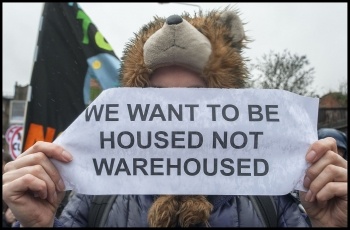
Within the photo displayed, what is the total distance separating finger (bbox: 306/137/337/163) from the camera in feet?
4.45

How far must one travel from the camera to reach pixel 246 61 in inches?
65.9

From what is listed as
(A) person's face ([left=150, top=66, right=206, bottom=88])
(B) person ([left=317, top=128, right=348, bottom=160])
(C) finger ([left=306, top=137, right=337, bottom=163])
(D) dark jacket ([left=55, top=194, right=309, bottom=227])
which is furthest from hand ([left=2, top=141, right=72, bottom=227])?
(B) person ([left=317, top=128, right=348, bottom=160])

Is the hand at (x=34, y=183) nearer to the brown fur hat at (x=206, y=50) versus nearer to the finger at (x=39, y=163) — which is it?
the finger at (x=39, y=163)

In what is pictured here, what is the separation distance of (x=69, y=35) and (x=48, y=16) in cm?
25

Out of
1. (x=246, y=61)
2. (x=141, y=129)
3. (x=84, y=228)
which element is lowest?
(x=84, y=228)

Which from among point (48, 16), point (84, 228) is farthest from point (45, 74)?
point (84, 228)

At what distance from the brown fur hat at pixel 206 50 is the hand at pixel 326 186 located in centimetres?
38

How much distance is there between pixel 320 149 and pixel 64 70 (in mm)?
2766

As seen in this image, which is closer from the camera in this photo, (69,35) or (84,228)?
(84,228)

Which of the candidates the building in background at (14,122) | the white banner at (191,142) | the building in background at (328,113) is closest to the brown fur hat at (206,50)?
the white banner at (191,142)

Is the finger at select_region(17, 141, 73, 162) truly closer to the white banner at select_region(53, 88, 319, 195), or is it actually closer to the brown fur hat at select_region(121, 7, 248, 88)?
the white banner at select_region(53, 88, 319, 195)

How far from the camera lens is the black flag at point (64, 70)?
11.9 feet

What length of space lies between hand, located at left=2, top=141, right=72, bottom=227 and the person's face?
1.38 ft

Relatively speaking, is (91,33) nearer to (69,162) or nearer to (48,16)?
(48,16)
